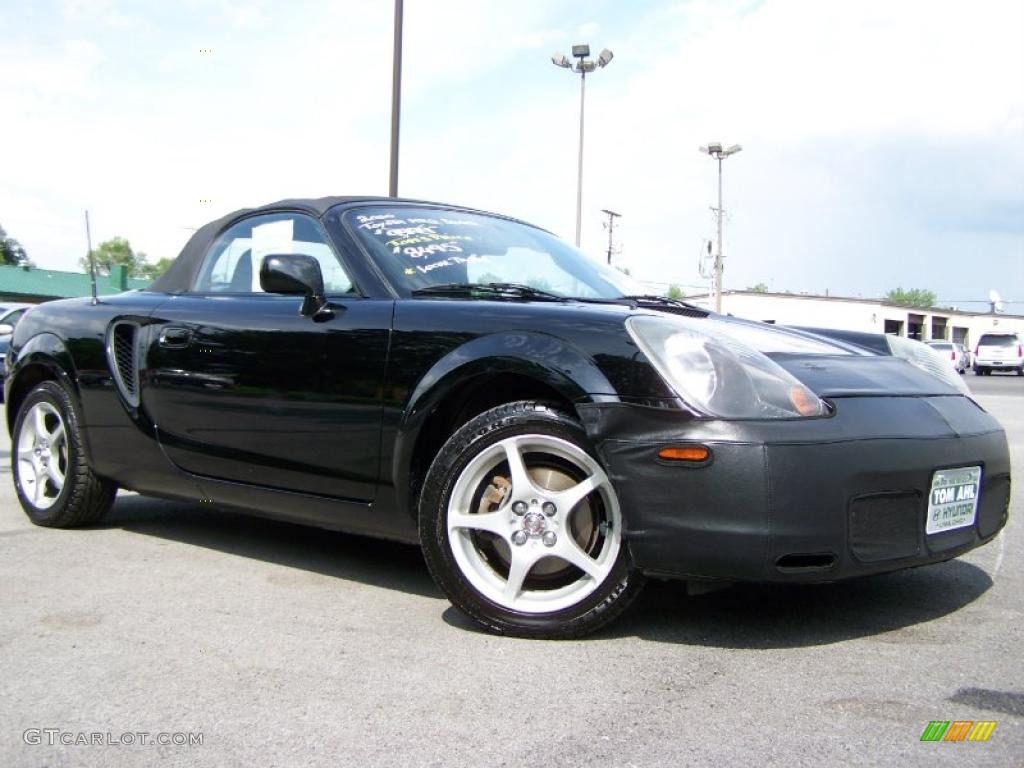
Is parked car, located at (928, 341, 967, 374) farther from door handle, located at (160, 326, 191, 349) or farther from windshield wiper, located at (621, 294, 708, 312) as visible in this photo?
door handle, located at (160, 326, 191, 349)

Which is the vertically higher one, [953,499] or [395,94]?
[395,94]

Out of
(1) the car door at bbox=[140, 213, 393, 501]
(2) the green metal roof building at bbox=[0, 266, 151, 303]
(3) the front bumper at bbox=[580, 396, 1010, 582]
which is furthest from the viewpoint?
(2) the green metal roof building at bbox=[0, 266, 151, 303]

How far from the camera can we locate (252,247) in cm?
436

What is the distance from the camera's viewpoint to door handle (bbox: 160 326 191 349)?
13.3 ft

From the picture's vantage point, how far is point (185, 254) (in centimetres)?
454

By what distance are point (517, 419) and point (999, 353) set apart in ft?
137

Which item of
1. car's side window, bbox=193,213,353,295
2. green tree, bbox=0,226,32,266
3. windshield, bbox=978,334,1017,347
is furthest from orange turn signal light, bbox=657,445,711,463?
green tree, bbox=0,226,32,266

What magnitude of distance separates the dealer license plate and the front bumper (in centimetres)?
5

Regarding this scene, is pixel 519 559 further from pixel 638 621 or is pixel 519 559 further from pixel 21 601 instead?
pixel 21 601

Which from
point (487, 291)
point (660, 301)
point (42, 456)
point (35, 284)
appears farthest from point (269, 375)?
point (35, 284)

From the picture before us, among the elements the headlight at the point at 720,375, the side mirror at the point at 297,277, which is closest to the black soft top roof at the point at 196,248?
the side mirror at the point at 297,277

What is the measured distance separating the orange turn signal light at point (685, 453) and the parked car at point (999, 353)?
41.6 metres

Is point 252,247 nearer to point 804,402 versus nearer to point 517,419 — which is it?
point 517,419

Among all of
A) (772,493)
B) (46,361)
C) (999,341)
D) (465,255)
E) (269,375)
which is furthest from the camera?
(999,341)
